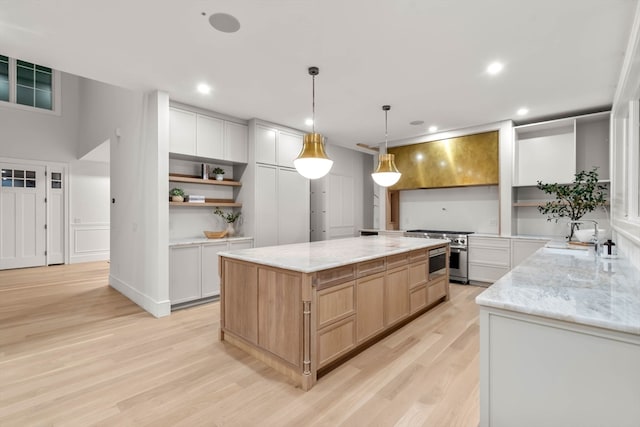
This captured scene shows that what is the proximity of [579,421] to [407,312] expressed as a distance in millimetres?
2194

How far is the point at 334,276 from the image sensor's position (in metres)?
2.40

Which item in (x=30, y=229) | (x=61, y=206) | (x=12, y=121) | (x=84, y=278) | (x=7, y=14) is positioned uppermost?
(x=12, y=121)

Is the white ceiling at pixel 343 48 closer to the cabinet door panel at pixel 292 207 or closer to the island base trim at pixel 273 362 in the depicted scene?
the cabinet door panel at pixel 292 207

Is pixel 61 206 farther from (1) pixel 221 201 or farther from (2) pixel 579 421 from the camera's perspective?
(2) pixel 579 421

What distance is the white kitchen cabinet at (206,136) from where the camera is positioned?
4.05 meters

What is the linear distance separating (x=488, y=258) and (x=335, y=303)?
364cm

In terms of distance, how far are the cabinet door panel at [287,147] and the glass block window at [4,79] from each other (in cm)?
604

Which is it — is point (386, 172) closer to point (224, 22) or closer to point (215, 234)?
point (224, 22)

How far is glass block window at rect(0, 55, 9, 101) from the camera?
632cm

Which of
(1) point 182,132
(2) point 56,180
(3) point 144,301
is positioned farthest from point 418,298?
(2) point 56,180

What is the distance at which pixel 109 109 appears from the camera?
17.0ft

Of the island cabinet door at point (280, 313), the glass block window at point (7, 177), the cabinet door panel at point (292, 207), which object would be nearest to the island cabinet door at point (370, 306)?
the island cabinet door at point (280, 313)

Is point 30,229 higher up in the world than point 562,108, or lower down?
lower down

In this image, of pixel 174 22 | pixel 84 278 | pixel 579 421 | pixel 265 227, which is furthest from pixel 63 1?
pixel 84 278
